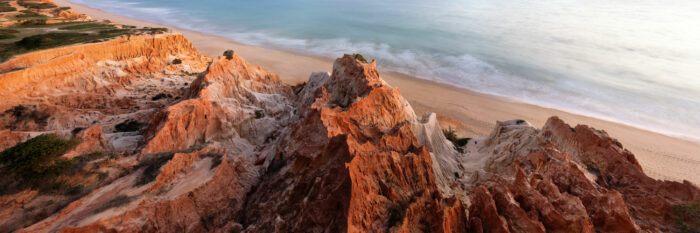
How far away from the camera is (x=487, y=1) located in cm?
12950

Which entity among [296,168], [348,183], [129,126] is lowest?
[129,126]

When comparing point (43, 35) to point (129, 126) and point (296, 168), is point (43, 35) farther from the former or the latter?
point (296, 168)

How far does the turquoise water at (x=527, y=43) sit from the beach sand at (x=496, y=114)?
3.69 metres

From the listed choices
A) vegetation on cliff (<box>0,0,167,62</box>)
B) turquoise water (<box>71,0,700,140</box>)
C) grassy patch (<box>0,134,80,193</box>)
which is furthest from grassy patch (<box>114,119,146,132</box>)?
turquoise water (<box>71,0,700,140</box>)

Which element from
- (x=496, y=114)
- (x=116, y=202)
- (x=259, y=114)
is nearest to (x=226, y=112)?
(x=259, y=114)

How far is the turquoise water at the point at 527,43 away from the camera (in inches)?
1519

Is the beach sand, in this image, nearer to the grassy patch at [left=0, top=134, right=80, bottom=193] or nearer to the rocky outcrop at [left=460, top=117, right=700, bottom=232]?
the rocky outcrop at [left=460, top=117, right=700, bottom=232]

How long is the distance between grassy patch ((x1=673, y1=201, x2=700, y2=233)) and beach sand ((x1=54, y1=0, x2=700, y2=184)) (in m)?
16.7

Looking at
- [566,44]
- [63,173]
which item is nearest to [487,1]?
[566,44]

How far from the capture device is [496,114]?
31.2 meters

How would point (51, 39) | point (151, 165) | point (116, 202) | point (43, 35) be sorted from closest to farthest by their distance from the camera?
point (116, 202) → point (151, 165) → point (51, 39) → point (43, 35)

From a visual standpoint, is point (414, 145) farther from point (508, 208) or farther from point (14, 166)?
point (14, 166)

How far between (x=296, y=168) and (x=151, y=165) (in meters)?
5.18

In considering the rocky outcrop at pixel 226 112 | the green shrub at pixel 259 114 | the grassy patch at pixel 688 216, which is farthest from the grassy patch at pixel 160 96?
the grassy patch at pixel 688 216
